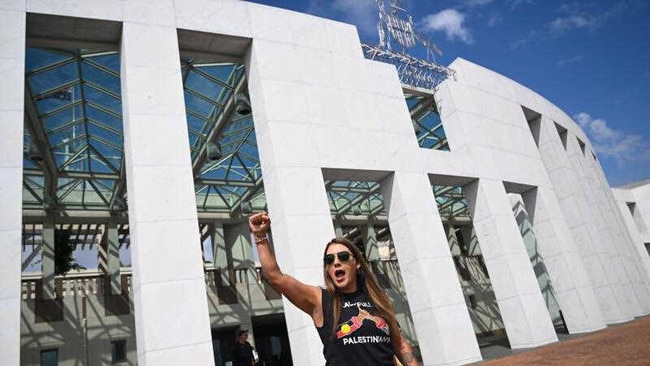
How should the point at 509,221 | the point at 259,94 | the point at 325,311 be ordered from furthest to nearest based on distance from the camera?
the point at 509,221 → the point at 259,94 → the point at 325,311

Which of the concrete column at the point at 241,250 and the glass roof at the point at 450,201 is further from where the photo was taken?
the glass roof at the point at 450,201

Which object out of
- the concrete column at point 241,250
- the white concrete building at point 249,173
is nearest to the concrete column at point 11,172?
the white concrete building at point 249,173

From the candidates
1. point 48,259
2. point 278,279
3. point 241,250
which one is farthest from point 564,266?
point 48,259

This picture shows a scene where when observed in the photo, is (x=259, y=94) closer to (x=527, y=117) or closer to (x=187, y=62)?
(x=187, y=62)

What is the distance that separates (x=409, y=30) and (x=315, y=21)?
4.90m

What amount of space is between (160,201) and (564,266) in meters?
14.3

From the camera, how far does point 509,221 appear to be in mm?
14492

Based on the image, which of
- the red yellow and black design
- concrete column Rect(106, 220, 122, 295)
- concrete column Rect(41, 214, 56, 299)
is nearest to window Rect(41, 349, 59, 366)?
concrete column Rect(41, 214, 56, 299)

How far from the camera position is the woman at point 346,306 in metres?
2.67

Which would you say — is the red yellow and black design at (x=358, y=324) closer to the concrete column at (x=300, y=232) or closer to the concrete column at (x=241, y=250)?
the concrete column at (x=300, y=232)

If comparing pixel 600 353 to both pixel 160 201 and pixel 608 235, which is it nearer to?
pixel 160 201

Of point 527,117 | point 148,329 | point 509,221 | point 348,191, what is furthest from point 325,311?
point 348,191

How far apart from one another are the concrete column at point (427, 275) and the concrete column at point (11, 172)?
29.1 ft

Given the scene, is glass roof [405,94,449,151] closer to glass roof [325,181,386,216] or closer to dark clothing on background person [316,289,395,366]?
glass roof [325,181,386,216]
